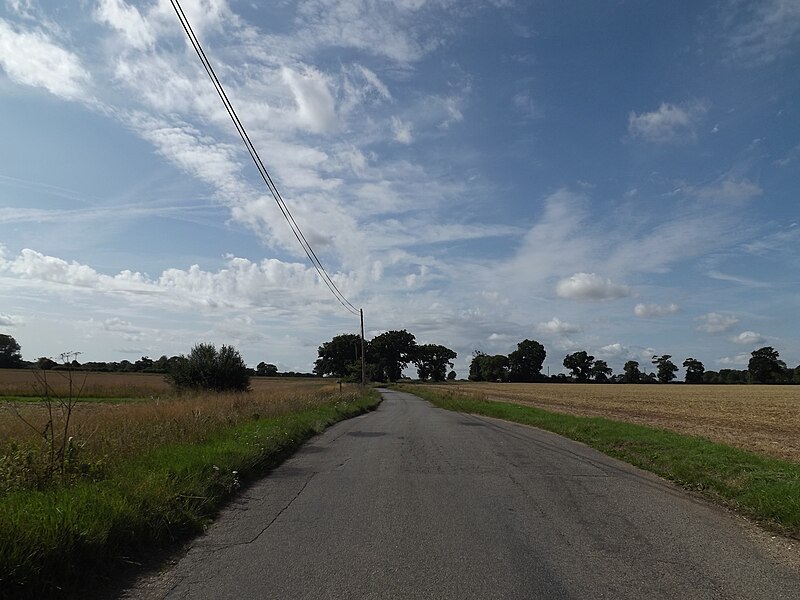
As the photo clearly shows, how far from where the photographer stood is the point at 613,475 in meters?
10.7

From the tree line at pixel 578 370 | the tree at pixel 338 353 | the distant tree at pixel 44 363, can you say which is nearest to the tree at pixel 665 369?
the tree line at pixel 578 370

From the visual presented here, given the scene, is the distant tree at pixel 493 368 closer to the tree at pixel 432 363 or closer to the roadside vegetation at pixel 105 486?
the tree at pixel 432 363

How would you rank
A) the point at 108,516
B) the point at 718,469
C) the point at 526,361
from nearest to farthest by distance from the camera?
the point at 108,516 → the point at 718,469 → the point at 526,361

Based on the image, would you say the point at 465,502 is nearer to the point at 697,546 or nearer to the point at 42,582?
the point at 697,546

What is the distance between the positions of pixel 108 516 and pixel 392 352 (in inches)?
5223

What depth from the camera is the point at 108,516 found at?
5621mm

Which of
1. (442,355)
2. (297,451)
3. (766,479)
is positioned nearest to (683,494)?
(766,479)

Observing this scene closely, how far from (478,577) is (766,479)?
22.8 feet

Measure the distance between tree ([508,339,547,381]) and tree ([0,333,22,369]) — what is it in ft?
392

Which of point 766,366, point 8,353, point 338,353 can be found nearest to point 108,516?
point 8,353

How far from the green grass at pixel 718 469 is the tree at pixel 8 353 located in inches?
2570

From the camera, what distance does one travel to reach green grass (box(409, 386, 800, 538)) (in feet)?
25.9

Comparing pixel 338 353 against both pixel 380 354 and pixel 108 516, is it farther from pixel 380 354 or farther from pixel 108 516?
pixel 108 516

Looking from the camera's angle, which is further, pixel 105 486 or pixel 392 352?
pixel 392 352
